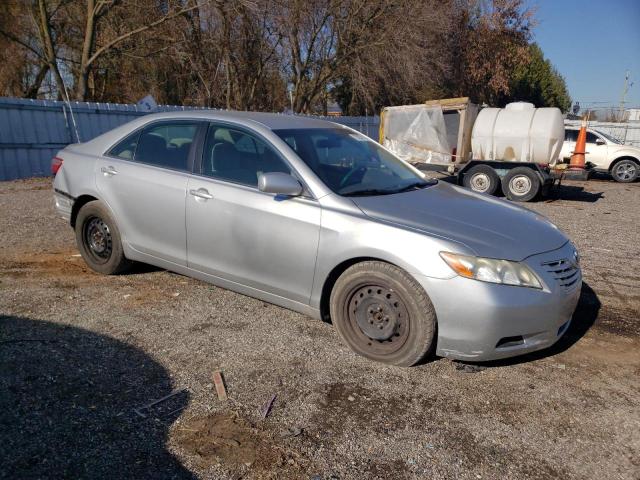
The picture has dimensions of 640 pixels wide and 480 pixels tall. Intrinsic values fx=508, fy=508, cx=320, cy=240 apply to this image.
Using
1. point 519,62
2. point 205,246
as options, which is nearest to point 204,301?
point 205,246

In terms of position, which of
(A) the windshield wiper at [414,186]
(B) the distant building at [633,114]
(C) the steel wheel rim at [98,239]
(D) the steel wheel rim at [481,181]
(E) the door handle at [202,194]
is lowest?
(D) the steel wheel rim at [481,181]

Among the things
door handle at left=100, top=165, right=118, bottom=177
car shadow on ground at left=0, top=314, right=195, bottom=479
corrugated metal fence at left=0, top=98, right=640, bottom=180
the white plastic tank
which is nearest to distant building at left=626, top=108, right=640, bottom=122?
the white plastic tank

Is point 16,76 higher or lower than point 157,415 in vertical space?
higher

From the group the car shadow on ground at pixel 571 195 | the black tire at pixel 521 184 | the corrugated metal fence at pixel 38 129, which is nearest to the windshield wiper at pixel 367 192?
the black tire at pixel 521 184

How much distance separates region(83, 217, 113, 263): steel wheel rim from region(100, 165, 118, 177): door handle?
18.2 inches

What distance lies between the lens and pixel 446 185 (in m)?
4.65

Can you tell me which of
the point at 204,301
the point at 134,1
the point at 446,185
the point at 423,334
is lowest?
the point at 204,301

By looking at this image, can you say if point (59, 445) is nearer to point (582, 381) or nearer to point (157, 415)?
point (157, 415)

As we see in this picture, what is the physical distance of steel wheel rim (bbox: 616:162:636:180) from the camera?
660 inches

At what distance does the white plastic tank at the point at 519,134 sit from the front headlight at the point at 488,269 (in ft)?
32.1

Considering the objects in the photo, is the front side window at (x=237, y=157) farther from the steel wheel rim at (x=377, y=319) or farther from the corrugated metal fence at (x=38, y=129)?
the corrugated metal fence at (x=38, y=129)

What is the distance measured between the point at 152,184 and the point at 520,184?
9.89 m

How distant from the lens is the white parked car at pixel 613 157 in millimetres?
16719

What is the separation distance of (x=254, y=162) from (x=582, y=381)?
A: 112 inches
